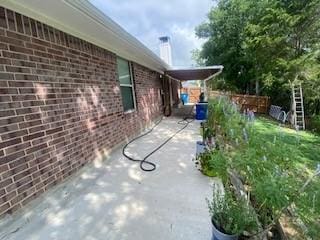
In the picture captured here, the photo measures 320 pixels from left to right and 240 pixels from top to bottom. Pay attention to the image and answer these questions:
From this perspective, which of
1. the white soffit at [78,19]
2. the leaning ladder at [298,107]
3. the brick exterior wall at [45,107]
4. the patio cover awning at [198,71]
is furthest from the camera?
the leaning ladder at [298,107]

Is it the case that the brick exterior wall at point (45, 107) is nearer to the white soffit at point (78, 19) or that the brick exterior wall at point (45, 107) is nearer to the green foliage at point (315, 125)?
the white soffit at point (78, 19)

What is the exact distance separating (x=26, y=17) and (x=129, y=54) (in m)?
3.78

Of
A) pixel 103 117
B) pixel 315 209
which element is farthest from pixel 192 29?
pixel 315 209

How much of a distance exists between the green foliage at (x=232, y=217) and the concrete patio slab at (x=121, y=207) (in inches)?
16.8

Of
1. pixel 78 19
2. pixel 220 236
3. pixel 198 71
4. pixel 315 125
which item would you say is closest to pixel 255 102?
pixel 315 125

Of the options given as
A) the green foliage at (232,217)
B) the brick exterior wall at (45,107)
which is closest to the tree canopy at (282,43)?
the brick exterior wall at (45,107)

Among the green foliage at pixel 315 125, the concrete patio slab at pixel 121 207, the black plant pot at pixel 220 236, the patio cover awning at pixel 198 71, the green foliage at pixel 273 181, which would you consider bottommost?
the green foliage at pixel 315 125

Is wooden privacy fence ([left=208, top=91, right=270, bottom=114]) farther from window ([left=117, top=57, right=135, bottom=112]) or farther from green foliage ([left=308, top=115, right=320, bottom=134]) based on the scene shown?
window ([left=117, top=57, right=135, bottom=112])

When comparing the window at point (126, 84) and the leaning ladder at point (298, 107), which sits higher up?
the window at point (126, 84)

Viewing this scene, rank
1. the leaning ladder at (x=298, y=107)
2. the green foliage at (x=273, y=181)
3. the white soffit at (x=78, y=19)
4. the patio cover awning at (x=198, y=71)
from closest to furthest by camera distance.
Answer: the green foliage at (x=273, y=181), the white soffit at (x=78, y=19), the patio cover awning at (x=198, y=71), the leaning ladder at (x=298, y=107)

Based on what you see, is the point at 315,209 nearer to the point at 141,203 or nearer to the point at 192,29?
the point at 141,203

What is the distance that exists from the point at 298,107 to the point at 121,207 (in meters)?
12.6

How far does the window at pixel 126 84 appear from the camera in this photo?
20.4 ft

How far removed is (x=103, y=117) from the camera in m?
4.82
